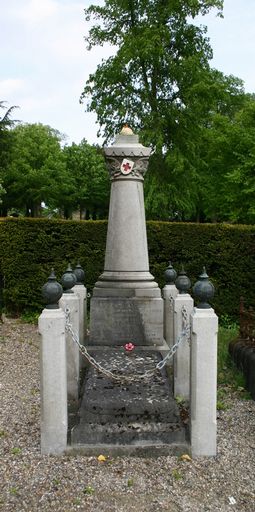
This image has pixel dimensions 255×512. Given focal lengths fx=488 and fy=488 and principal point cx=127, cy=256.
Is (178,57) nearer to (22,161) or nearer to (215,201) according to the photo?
(215,201)

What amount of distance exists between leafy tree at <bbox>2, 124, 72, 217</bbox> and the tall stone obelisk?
24.2 meters

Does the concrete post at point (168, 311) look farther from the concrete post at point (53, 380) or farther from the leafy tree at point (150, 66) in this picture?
the leafy tree at point (150, 66)

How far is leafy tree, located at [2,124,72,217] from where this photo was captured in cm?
3162

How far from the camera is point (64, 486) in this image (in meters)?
3.51

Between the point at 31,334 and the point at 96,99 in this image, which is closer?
→ the point at 31,334

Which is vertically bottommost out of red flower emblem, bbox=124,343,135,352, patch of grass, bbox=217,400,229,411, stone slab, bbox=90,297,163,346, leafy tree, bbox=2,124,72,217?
patch of grass, bbox=217,400,229,411

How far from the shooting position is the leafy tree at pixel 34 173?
31.6 meters

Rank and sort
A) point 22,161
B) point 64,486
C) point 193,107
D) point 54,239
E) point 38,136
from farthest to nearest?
point 38,136, point 22,161, point 193,107, point 54,239, point 64,486

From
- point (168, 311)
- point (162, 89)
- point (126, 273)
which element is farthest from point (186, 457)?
point (162, 89)

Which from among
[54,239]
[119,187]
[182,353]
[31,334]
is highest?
[119,187]

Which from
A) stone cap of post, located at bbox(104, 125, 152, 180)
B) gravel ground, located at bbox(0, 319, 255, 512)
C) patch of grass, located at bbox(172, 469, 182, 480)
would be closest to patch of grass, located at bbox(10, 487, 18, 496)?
gravel ground, located at bbox(0, 319, 255, 512)

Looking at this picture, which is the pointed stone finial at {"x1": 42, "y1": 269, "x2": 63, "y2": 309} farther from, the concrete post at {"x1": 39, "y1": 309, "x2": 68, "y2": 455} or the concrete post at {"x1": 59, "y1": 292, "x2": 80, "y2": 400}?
the concrete post at {"x1": 59, "y1": 292, "x2": 80, "y2": 400}

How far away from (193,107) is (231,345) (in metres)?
14.9

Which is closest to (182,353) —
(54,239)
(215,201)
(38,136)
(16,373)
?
(16,373)
